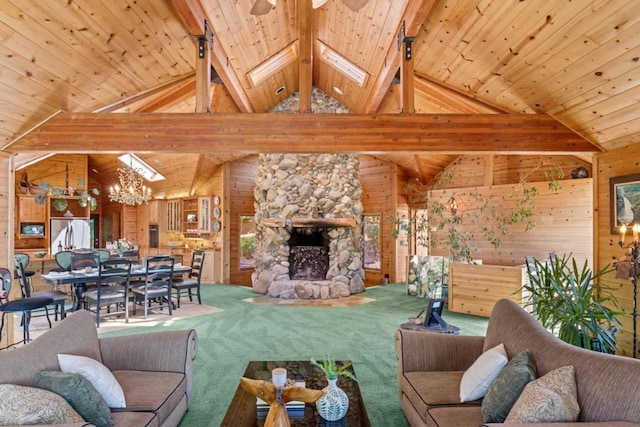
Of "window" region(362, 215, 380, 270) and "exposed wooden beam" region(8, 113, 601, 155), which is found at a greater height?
"exposed wooden beam" region(8, 113, 601, 155)

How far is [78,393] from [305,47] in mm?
4828

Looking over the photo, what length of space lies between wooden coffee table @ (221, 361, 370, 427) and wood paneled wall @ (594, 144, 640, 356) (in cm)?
345

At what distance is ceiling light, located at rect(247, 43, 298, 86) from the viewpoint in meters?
6.34

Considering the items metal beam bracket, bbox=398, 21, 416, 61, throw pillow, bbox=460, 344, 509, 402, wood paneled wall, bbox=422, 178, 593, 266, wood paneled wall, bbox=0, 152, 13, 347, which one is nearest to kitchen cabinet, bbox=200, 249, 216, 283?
wood paneled wall, bbox=0, 152, 13, 347

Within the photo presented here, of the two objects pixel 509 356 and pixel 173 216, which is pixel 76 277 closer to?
pixel 173 216

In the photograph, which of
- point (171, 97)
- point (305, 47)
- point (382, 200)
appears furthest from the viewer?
point (382, 200)

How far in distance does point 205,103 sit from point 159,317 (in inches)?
135

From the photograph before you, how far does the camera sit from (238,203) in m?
9.94

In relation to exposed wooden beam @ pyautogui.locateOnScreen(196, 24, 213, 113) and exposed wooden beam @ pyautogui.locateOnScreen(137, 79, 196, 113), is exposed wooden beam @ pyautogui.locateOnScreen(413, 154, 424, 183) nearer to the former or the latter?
exposed wooden beam @ pyautogui.locateOnScreen(137, 79, 196, 113)

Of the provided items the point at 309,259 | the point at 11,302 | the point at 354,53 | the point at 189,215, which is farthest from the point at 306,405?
the point at 189,215

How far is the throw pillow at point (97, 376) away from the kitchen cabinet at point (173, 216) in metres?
8.06

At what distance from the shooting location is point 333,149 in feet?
15.1

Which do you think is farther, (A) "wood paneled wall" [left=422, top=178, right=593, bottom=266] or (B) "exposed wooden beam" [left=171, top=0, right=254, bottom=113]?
(A) "wood paneled wall" [left=422, top=178, right=593, bottom=266]

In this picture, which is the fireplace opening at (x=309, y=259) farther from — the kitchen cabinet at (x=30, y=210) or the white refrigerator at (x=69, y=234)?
the kitchen cabinet at (x=30, y=210)
